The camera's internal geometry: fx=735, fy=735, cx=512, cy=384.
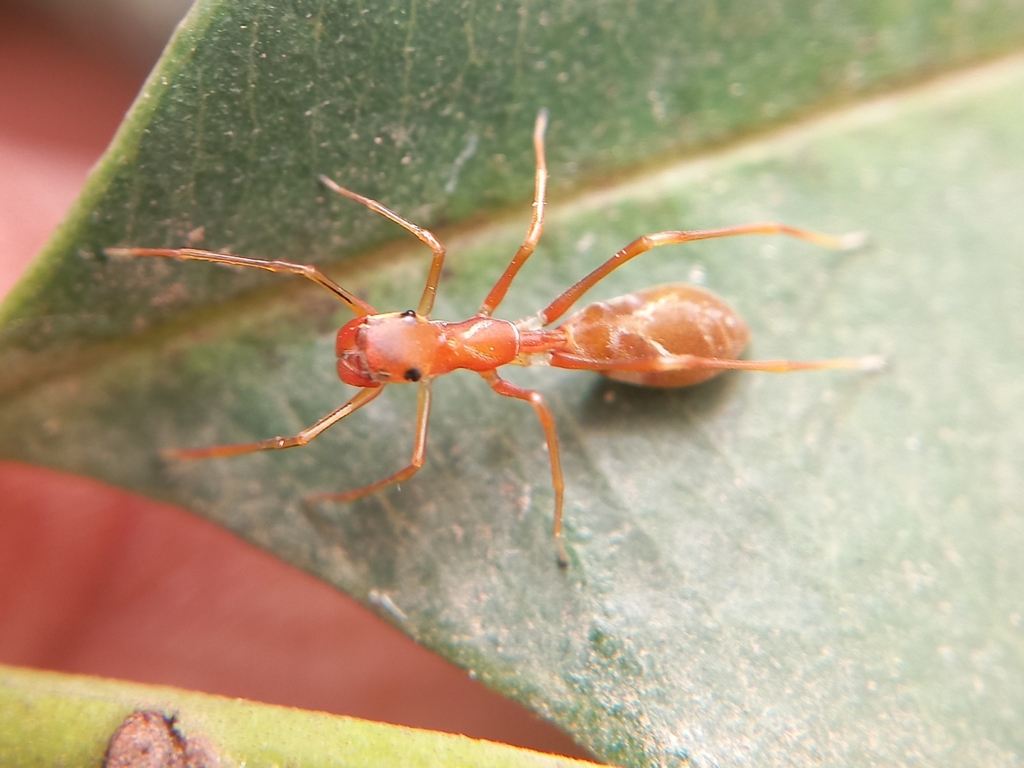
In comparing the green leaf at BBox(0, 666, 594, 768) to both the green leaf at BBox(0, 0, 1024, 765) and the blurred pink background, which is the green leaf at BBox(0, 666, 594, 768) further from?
the blurred pink background

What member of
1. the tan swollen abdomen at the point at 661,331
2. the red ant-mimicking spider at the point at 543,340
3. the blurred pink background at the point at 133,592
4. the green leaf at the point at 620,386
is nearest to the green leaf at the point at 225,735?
the green leaf at the point at 620,386

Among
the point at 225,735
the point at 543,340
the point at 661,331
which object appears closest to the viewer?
the point at 225,735

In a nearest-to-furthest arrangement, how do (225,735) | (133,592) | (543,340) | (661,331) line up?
(225,735), (661,331), (543,340), (133,592)

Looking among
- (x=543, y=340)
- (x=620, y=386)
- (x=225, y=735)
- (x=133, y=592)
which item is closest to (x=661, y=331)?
(x=620, y=386)

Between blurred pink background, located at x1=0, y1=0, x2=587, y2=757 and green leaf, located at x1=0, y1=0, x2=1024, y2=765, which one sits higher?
green leaf, located at x1=0, y1=0, x2=1024, y2=765

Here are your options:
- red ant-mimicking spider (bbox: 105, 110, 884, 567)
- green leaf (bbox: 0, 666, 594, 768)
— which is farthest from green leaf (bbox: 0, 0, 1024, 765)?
green leaf (bbox: 0, 666, 594, 768)

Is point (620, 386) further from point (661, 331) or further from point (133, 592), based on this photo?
point (133, 592)

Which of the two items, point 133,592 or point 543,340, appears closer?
point 543,340
